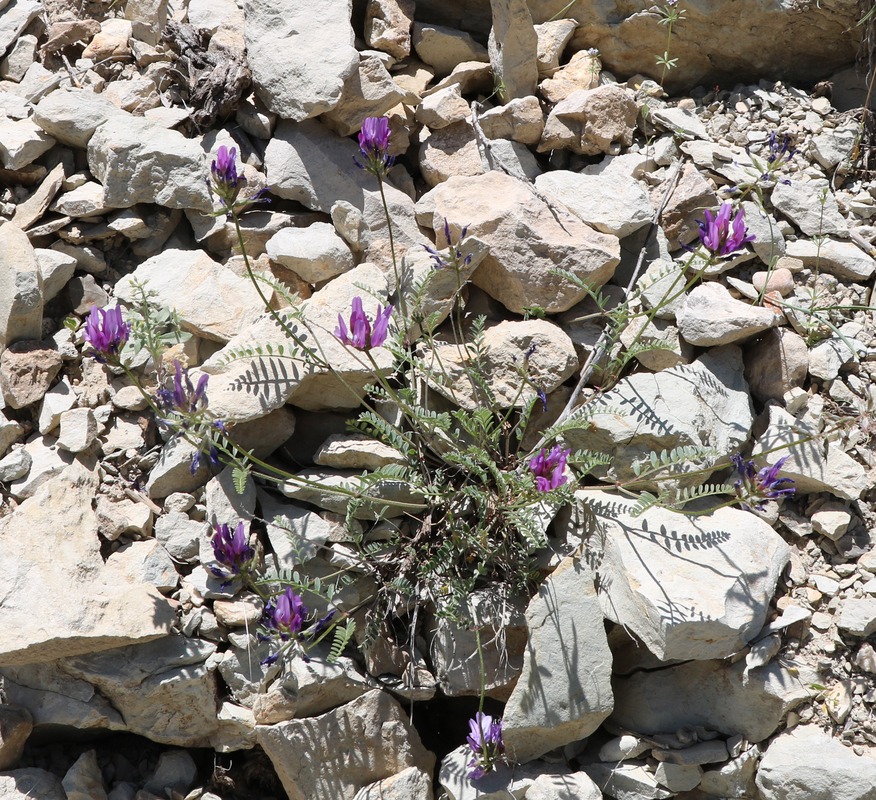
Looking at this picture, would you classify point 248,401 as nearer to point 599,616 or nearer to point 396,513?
point 396,513

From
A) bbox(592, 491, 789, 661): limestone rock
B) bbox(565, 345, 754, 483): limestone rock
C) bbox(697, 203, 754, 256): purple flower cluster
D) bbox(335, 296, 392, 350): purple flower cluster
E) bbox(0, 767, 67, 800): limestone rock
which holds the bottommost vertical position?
bbox(0, 767, 67, 800): limestone rock

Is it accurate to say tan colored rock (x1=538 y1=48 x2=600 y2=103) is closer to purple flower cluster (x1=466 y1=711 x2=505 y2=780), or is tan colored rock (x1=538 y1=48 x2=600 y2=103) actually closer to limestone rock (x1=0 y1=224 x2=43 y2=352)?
limestone rock (x1=0 y1=224 x2=43 y2=352)

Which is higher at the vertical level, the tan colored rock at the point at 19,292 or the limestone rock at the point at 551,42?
the limestone rock at the point at 551,42

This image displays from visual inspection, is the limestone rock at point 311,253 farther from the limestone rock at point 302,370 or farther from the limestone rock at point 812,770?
the limestone rock at point 812,770

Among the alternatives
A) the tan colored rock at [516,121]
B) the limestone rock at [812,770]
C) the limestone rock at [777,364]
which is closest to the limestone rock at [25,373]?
the tan colored rock at [516,121]

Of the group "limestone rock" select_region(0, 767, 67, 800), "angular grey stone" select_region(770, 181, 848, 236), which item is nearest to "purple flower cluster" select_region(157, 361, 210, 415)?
"limestone rock" select_region(0, 767, 67, 800)

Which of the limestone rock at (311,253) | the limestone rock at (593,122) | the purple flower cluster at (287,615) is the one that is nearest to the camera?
the purple flower cluster at (287,615)

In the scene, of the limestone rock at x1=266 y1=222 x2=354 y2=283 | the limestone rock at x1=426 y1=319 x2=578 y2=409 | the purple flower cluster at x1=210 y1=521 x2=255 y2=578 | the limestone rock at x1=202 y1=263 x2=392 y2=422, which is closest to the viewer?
the purple flower cluster at x1=210 y1=521 x2=255 y2=578

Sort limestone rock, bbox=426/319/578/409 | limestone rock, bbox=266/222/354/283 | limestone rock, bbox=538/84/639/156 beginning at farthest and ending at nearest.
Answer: limestone rock, bbox=538/84/639/156
limestone rock, bbox=266/222/354/283
limestone rock, bbox=426/319/578/409
